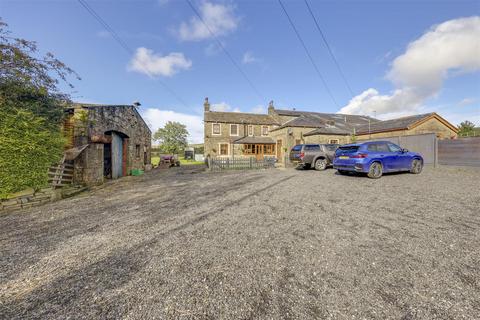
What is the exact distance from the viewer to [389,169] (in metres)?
9.10

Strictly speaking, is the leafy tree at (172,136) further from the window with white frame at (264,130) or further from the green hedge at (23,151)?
the green hedge at (23,151)

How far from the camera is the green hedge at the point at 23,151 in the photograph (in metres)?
5.09

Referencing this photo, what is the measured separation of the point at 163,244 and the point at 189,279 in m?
1.09

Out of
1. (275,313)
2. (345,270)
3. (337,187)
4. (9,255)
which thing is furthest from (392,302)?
(337,187)

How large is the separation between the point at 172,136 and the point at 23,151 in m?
44.3

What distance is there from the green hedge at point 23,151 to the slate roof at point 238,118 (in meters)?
22.5

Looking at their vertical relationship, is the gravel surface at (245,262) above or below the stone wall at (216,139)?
below

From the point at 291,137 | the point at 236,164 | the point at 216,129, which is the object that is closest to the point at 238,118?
the point at 216,129

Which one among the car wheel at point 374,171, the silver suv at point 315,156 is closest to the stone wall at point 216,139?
the silver suv at point 315,156

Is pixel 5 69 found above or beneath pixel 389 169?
above

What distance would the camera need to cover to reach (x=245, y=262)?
8.66 feet

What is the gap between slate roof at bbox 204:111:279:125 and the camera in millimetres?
28594

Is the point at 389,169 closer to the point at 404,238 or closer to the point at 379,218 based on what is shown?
the point at 379,218

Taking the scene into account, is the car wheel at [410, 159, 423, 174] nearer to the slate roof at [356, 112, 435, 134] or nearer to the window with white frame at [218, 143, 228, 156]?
the slate roof at [356, 112, 435, 134]
